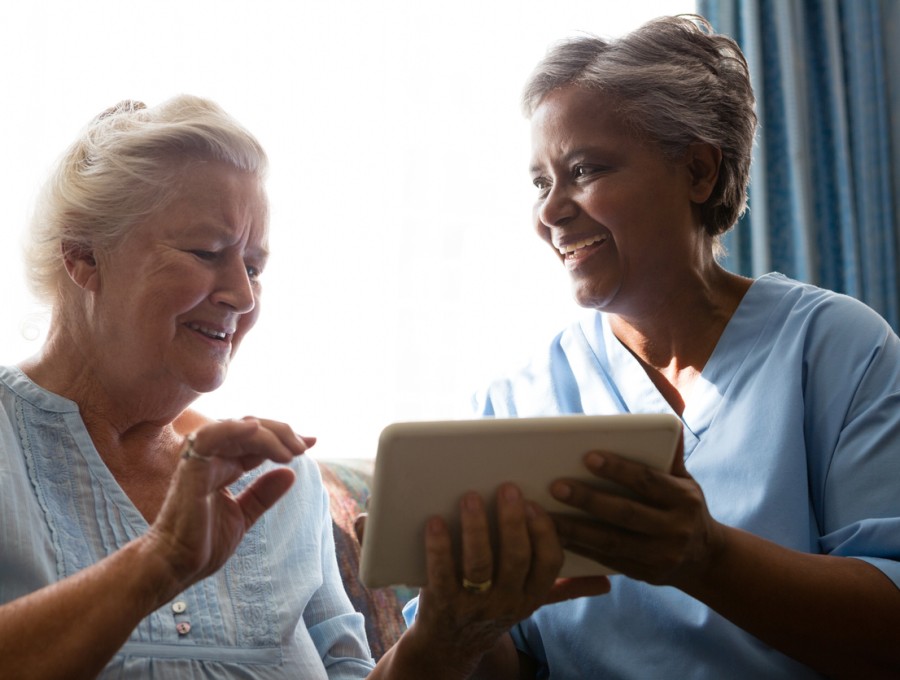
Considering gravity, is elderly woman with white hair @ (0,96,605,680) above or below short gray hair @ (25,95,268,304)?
below

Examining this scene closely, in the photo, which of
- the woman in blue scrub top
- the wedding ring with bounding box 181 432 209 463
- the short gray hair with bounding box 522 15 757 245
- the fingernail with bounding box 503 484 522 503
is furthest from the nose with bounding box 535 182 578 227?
the wedding ring with bounding box 181 432 209 463

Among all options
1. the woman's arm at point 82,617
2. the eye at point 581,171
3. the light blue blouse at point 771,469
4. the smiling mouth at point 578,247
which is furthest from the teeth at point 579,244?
the woman's arm at point 82,617

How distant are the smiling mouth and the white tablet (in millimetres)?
588

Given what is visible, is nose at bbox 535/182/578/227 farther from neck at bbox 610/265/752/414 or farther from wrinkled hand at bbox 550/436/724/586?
wrinkled hand at bbox 550/436/724/586

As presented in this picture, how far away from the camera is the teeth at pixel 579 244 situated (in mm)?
1545

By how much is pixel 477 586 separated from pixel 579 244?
69 cm

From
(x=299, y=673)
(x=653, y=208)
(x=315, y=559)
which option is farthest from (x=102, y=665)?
(x=653, y=208)

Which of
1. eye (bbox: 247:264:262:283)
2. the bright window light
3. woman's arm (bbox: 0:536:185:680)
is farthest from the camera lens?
the bright window light

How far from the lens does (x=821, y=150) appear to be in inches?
116

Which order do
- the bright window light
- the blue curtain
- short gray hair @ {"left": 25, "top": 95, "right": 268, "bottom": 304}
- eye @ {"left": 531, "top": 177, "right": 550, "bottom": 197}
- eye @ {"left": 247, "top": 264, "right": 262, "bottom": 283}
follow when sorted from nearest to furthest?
short gray hair @ {"left": 25, "top": 95, "right": 268, "bottom": 304} → eye @ {"left": 247, "top": 264, "right": 262, "bottom": 283} → eye @ {"left": 531, "top": 177, "right": 550, "bottom": 197} → the bright window light → the blue curtain

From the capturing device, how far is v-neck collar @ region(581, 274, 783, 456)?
4.75 ft

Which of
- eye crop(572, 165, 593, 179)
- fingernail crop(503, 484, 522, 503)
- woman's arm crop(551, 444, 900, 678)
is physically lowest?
woman's arm crop(551, 444, 900, 678)

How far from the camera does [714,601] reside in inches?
46.3

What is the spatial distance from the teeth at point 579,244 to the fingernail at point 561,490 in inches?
24.4
